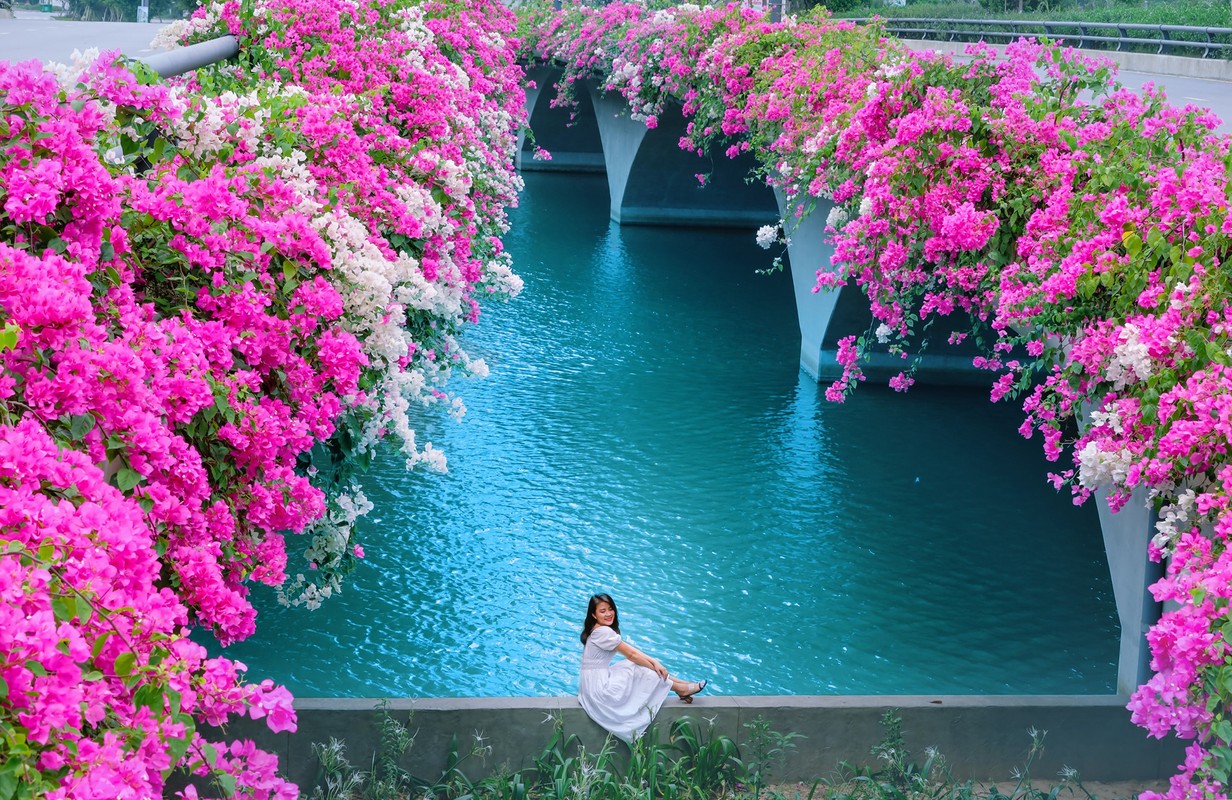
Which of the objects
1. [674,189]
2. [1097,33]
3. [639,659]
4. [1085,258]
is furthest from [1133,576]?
[1097,33]

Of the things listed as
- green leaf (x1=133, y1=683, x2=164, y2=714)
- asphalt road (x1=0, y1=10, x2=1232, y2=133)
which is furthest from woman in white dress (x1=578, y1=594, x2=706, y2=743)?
asphalt road (x1=0, y1=10, x2=1232, y2=133)

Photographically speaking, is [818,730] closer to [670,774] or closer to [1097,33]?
[670,774]

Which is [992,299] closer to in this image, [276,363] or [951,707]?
[951,707]

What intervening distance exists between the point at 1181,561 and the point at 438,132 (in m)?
4.57

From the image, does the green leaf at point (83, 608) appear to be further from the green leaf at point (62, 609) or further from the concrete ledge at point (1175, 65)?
the concrete ledge at point (1175, 65)

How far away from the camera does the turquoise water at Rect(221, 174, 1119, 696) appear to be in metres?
7.19

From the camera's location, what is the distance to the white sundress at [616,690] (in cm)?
548

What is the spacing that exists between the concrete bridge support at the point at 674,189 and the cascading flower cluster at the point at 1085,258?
1249cm

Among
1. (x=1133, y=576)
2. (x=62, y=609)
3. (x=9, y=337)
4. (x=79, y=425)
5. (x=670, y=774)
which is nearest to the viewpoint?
(x=62, y=609)

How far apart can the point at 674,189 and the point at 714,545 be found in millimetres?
15157

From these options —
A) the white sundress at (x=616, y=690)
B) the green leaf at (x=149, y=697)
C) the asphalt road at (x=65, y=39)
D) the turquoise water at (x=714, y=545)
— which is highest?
the asphalt road at (x=65, y=39)

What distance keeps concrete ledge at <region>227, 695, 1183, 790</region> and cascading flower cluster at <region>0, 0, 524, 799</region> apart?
1.90 feet

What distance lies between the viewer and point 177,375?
11.7ft

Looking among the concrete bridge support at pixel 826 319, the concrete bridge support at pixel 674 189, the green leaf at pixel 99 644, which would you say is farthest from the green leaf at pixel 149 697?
the concrete bridge support at pixel 674 189
